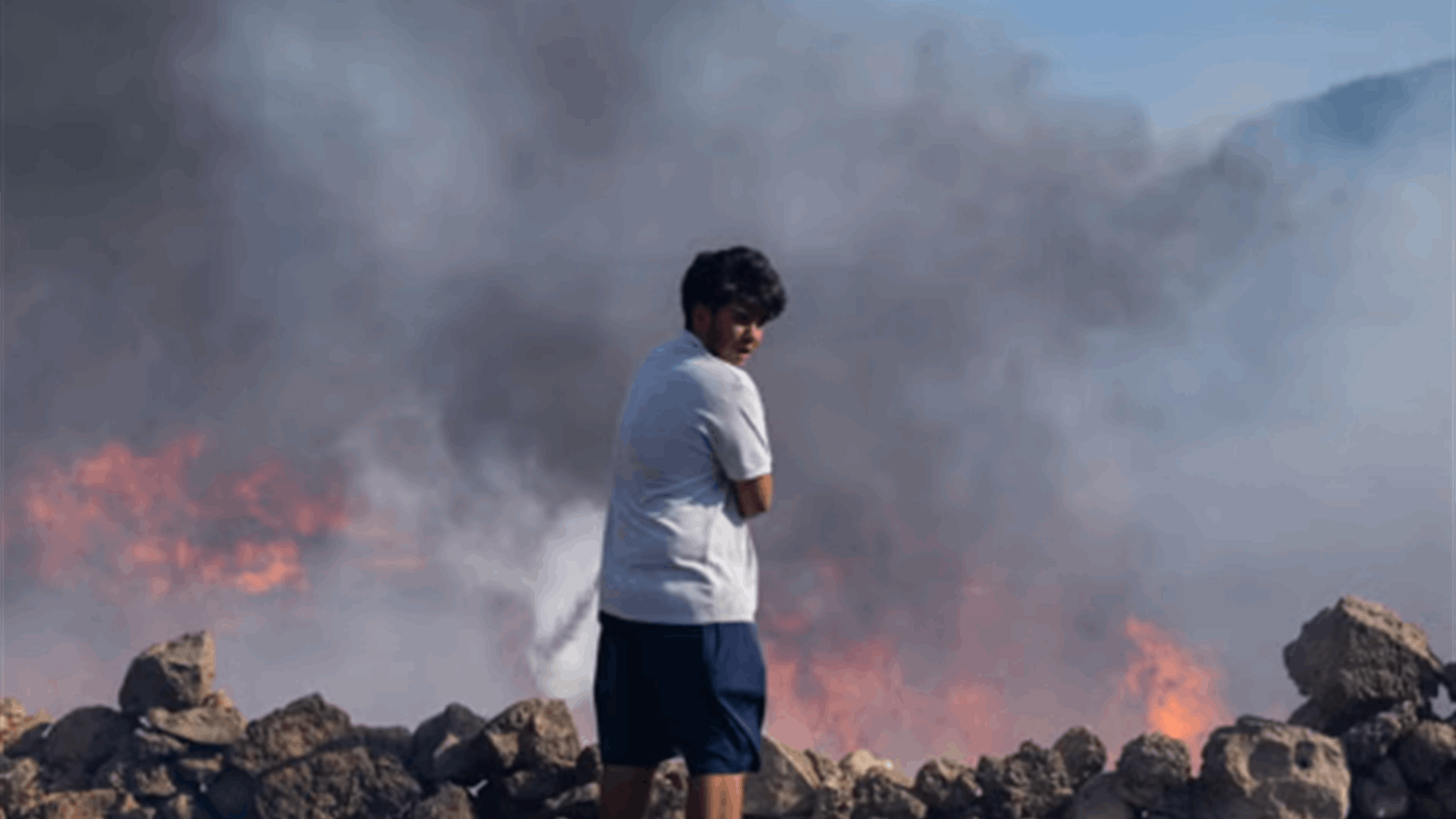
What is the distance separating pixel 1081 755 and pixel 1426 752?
1.56 meters

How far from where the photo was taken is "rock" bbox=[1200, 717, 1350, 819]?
749cm

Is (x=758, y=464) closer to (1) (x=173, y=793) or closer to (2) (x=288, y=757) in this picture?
(2) (x=288, y=757)

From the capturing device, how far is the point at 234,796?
26.8 ft

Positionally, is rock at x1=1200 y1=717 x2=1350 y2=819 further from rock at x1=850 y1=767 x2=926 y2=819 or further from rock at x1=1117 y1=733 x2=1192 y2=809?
rock at x1=850 y1=767 x2=926 y2=819

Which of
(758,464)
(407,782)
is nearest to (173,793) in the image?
(407,782)

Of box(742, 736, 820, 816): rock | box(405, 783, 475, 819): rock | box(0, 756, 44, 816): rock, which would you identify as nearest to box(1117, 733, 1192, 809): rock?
box(742, 736, 820, 816): rock

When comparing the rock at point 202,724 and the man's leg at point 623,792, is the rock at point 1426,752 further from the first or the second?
the rock at point 202,724

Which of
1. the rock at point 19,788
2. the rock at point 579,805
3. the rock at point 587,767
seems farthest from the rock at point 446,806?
the rock at point 19,788

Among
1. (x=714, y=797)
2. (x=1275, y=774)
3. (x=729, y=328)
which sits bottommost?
(x=714, y=797)

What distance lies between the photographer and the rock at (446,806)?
7.64 metres

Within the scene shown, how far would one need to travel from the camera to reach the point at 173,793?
818cm

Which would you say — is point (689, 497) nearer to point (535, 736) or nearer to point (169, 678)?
point (535, 736)

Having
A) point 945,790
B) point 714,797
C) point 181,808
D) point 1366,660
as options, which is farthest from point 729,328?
point 181,808

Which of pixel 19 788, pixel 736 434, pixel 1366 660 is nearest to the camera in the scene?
pixel 736 434
